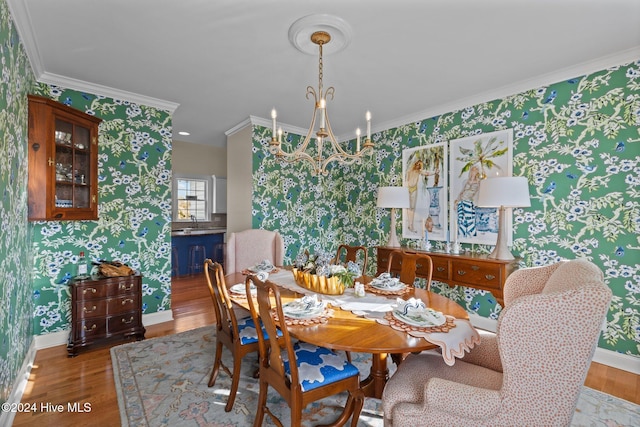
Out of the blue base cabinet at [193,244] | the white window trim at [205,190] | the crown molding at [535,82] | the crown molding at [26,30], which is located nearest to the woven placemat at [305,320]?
the crown molding at [26,30]

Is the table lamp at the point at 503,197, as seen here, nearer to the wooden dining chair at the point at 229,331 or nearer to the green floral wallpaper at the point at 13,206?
the wooden dining chair at the point at 229,331

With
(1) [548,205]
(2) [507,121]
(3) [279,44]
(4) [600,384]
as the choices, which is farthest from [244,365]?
(2) [507,121]

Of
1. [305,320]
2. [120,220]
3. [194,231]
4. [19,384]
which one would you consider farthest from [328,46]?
[194,231]

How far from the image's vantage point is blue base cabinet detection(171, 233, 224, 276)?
5.71 metres

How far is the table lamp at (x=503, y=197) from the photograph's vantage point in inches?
106

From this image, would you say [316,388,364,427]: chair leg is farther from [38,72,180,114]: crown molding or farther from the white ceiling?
[38,72,180,114]: crown molding

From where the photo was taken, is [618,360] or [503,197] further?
[503,197]

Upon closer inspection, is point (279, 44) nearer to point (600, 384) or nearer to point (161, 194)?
point (161, 194)

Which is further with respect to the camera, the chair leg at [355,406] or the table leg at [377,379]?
the table leg at [377,379]

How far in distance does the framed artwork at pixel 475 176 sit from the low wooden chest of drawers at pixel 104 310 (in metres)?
3.61

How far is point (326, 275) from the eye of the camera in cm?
206

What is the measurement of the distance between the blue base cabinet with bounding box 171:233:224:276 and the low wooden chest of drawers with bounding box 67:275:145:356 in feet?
8.99

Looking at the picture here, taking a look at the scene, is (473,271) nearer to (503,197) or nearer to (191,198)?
(503,197)

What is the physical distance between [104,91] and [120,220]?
54.9 inches
